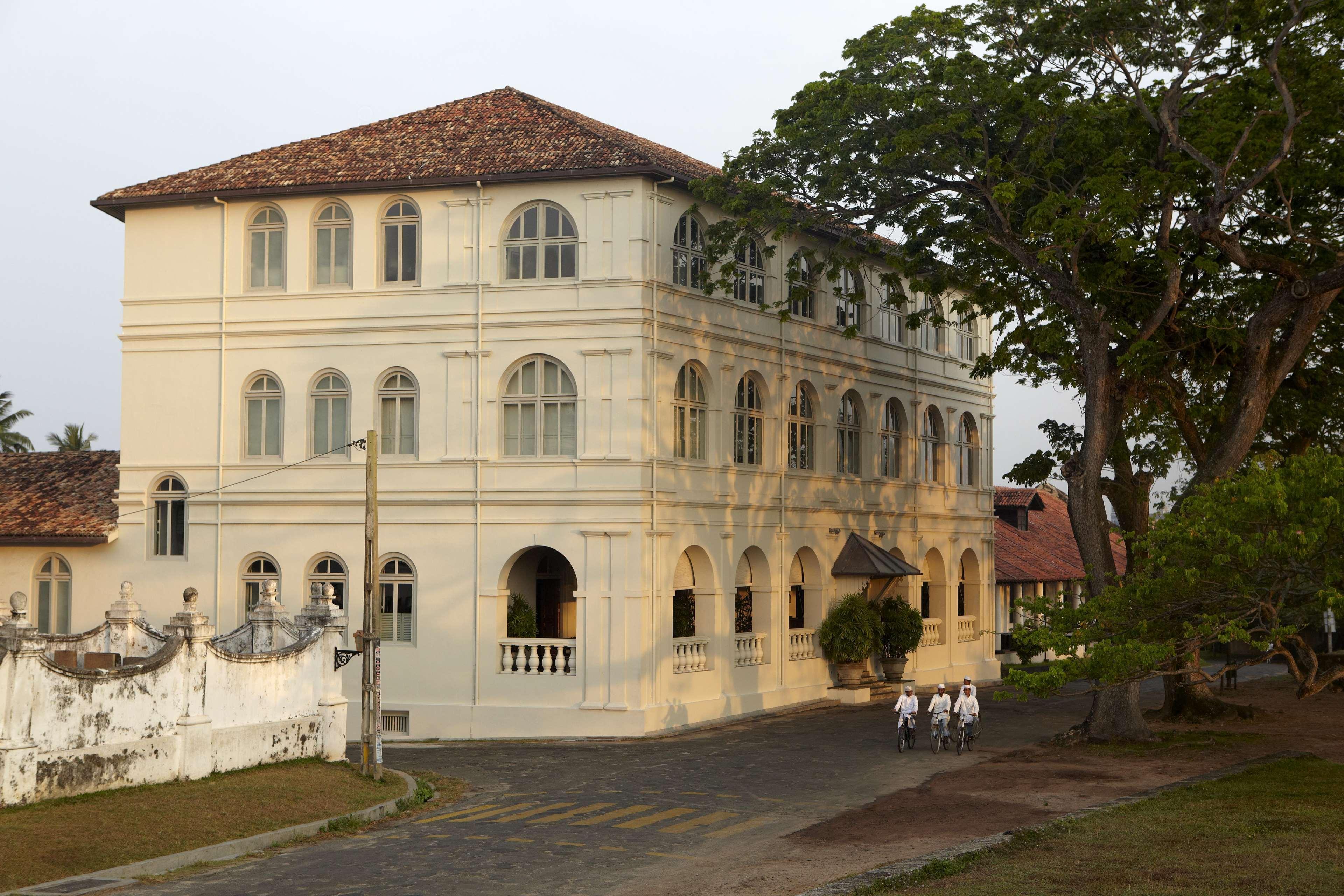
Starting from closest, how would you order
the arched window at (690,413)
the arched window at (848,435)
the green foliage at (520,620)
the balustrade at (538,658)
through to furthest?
the balustrade at (538,658)
the green foliage at (520,620)
the arched window at (690,413)
the arched window at (848,435)

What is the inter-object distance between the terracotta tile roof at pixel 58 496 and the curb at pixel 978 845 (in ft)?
73.0

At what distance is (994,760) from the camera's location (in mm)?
26484

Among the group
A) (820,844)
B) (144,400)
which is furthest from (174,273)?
(820,844)

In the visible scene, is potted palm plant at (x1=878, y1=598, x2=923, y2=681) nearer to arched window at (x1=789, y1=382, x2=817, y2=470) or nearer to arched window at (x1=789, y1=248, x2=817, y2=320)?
arched window at (x1=789, y1=382, x2=817, y2=470)

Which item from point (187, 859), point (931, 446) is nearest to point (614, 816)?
point (187, 859)

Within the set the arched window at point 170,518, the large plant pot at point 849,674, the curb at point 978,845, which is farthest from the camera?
the large plant pot at point 849,674

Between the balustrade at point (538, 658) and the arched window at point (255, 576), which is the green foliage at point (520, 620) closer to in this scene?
the balustrade at point (538, 658)

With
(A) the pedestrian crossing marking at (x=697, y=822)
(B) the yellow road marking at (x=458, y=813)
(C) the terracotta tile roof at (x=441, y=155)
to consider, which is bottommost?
(B) the yellow road marking at (x=458, y=813)

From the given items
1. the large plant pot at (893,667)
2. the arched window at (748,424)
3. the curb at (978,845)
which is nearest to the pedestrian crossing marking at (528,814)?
the curb at (978,845)

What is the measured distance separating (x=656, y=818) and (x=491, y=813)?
234cm

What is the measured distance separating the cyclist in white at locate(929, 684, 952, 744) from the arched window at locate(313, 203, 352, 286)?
14862 millimetres

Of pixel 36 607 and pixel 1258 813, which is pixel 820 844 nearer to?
pixel 1258 813

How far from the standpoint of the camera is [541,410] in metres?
30.6

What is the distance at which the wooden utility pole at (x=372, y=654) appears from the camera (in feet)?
74.5
